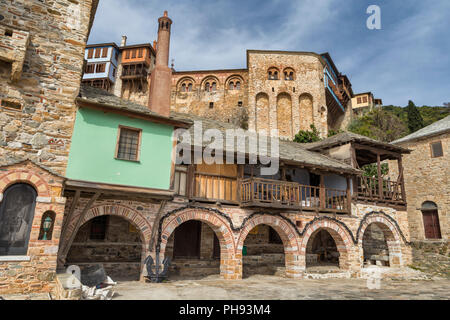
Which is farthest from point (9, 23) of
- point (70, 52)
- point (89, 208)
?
point (89, 208)

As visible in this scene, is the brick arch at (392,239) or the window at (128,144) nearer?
the window at (128,144)

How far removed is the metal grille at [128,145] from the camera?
9414 millimetres

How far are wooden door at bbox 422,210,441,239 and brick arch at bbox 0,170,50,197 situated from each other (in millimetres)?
22797

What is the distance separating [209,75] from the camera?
37.2 metres

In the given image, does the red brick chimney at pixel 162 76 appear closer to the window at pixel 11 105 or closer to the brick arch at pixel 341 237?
the window at pixel 11 105

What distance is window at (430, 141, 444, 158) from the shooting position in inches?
834

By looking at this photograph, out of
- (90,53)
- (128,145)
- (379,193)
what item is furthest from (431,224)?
(90,53)

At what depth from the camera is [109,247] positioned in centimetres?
1323

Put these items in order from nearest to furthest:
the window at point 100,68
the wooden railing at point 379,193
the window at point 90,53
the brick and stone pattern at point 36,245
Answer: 1. the brick and stone pattern at point 36,245
2. the wooden railing at point 379,193
3. the window at point 100,68
4. the window at point 90,53

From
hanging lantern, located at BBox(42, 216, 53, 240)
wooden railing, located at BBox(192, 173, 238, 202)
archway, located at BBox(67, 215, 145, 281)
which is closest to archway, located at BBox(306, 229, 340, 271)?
wooden railing, located at BBox(192, 173, 238, 202)

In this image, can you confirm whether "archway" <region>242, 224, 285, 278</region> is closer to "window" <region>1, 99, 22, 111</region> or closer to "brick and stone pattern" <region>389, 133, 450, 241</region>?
"window" <region>1, 99, 22, 111</region>

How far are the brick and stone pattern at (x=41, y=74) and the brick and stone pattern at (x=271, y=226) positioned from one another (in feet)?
7.21

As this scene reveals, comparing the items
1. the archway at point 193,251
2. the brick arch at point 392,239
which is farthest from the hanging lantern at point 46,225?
→ the brick arch at point 392,239

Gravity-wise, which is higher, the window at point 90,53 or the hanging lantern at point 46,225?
the window at point 90,53
